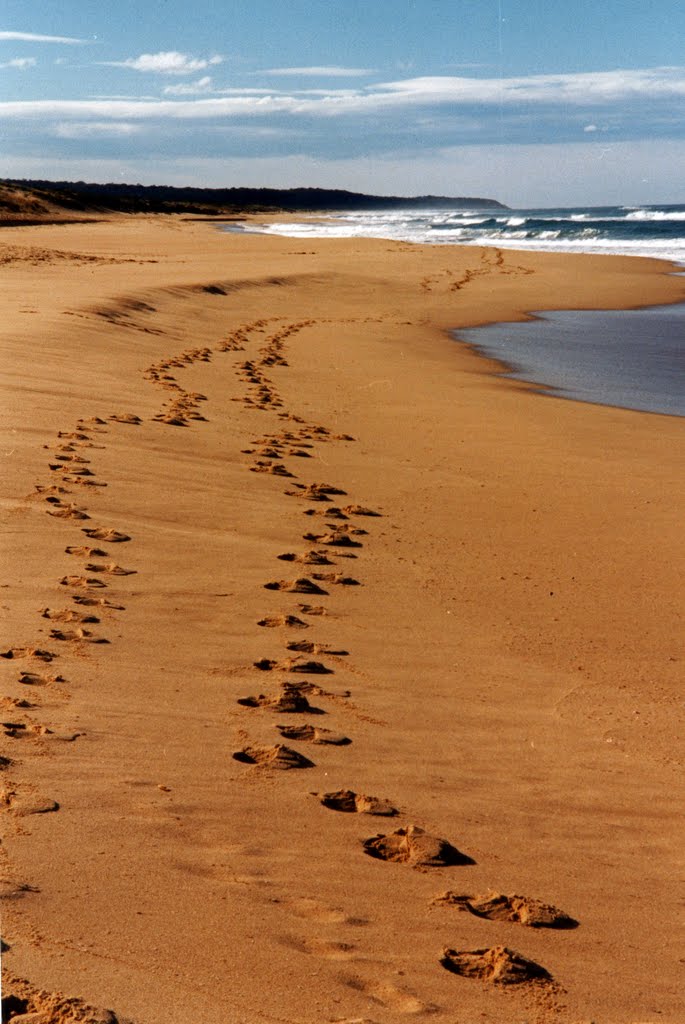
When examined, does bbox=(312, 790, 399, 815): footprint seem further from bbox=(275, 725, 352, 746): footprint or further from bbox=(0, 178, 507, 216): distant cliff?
bbox=(0, 178, 507, 216): distant cliff

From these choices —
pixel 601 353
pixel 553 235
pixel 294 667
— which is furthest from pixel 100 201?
pixel 294 667

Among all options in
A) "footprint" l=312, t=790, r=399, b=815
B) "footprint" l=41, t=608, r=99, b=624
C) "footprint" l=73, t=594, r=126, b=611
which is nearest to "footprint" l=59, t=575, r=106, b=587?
"footprint" l=73, t=594, r=126, b=611

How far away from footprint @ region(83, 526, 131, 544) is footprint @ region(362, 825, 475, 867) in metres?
2.91

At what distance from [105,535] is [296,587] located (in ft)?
3.52

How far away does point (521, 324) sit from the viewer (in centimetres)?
2047

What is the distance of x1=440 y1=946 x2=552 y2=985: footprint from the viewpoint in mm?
2750

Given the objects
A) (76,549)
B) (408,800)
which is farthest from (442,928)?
(76,549)

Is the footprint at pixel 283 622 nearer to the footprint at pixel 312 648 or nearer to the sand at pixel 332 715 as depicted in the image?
the sand at pixel 332 715

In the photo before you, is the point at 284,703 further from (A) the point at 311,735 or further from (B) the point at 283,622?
(B) the point at 283,622

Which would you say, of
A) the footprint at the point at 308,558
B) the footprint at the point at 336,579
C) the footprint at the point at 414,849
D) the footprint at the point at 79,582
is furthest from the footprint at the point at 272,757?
the footprint at the point at 308,558

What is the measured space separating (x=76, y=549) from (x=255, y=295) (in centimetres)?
1680

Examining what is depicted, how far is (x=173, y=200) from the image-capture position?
122562mm

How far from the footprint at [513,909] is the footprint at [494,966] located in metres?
0.19

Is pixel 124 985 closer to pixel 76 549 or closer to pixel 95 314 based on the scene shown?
pixel 76 549
